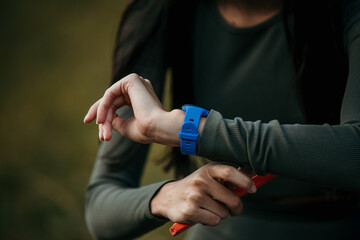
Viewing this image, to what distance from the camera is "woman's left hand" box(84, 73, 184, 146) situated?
2.06 feet

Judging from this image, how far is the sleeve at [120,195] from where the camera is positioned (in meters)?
0.81

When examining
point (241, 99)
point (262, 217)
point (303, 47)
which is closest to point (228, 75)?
point (241, 99)

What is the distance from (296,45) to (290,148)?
0.32 meters

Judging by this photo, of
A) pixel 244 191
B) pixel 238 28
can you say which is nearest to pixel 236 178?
pixel 244 191

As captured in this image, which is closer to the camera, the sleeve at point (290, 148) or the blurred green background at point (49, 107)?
the sleeve at point (290, 148)

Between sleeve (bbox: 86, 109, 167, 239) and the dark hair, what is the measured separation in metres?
0.13

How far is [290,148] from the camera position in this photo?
1.99ft

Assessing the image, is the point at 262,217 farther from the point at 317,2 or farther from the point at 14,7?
the point at 14,7

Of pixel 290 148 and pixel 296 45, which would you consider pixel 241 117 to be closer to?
pixel 296 45

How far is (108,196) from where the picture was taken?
36.0 inches

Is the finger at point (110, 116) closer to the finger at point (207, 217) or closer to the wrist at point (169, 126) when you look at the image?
the wrist at point (169, 126)

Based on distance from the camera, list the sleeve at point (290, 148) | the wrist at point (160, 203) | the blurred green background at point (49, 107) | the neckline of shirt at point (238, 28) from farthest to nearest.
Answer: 1. the blurred green background at point (49, 107)
2. the neckline of shirt at point (238, 28)
3. the wrist at point (160, 203)
4. the sleeve at point (290, 148)

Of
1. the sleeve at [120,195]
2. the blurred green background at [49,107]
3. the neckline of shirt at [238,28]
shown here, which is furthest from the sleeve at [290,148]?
the blurred green background at [49,107]

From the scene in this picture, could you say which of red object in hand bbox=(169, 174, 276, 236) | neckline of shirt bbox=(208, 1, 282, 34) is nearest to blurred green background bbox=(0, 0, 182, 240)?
neckline of shirt bbox=(208, 1, 282, 34)
